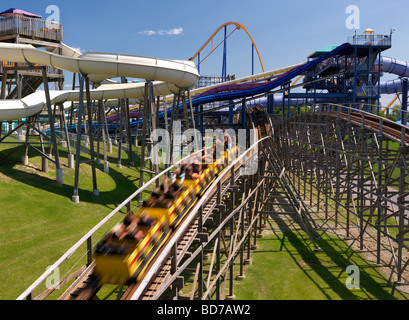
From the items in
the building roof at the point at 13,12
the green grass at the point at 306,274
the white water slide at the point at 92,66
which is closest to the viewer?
the green grass at the point at 306,274

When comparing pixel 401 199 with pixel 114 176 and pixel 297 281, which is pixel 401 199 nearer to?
pixel 297 281

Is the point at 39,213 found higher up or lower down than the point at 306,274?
higher up

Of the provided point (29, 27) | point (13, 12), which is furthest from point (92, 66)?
point (13, 12)

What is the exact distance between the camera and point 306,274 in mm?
17047

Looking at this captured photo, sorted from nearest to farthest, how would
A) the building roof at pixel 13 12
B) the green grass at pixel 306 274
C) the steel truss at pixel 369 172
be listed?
1. the steel truss at pixel 369 172
2. the green grass at pixel 306 274
3. the building roof at pixel 13 12

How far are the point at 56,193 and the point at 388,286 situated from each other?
680 inches

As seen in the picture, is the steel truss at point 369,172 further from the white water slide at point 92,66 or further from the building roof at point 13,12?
the building roof at point 13,12

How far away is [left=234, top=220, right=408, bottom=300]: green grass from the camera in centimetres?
1516

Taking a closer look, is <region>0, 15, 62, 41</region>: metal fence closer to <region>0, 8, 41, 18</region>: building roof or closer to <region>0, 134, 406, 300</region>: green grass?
<region>0, 8, 41, 18</region>: building roof

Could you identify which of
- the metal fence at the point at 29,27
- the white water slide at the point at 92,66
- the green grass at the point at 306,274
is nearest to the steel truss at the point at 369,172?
the green grass at the point at 306,274

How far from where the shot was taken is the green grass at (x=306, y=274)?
49.7 ft

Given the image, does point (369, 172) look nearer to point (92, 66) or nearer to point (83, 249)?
point (83, 249)

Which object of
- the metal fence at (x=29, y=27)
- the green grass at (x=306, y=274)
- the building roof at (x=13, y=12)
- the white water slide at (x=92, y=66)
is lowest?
the green grass at (x=306, y=274)
